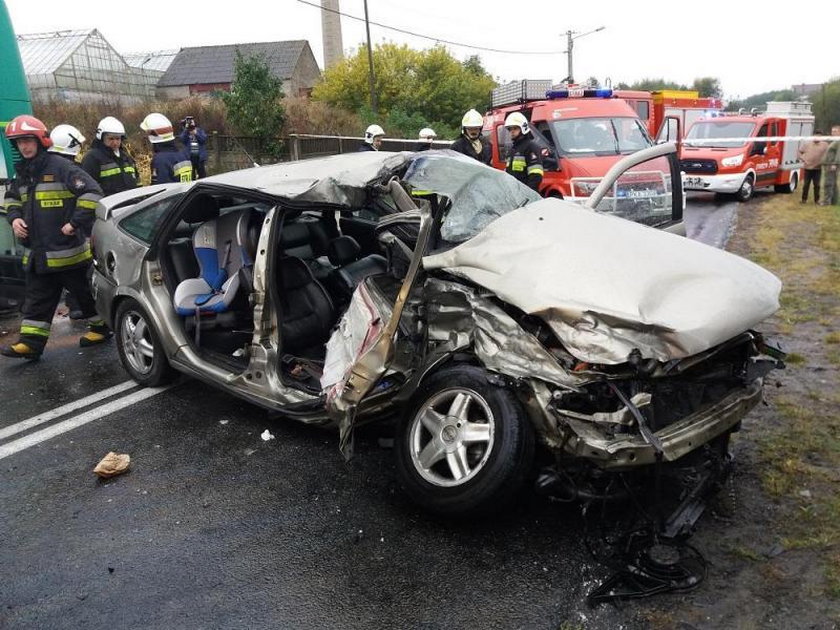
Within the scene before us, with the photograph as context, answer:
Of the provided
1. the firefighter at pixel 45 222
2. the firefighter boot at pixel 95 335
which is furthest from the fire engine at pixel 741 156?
the firefighter at pixel 45 222

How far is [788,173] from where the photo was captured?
1593 centimetres

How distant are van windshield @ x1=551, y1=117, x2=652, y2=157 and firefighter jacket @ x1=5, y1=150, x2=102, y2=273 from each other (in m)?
6.88

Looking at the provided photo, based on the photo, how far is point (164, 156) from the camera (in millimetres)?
8102

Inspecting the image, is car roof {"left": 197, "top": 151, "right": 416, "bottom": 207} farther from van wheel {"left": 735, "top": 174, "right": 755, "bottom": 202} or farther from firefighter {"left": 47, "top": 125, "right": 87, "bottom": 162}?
van wheel {"left": 735, "top": 174, "right": 755, "bottom": 202}

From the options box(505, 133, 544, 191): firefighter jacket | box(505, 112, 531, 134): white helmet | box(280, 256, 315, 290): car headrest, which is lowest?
box(280, 256, 315, 290): car headrest

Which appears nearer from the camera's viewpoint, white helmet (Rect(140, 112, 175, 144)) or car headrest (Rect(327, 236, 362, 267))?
car headrest (Rect(327, 236, 362, 267))

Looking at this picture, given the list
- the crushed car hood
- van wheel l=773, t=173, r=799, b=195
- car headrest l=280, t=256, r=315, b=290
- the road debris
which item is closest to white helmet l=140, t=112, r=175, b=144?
car headrest l=280, t=256, r=315, b=290

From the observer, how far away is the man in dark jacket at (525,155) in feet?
26.6

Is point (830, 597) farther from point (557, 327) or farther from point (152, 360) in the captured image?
point (152, 360)

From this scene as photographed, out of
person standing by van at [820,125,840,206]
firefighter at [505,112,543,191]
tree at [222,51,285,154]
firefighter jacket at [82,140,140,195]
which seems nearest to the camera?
firefighter jacket at [82,140,140,195]

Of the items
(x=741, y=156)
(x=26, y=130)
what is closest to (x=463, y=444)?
(x=26, y=130)

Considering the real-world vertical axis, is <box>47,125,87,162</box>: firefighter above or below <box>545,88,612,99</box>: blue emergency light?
below

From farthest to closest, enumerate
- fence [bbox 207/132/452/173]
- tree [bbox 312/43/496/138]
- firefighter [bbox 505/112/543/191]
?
tree [bbox 312/43/496/138] → fence [bbox 207/132/452/173] → firefighter [bbox 505/112/543/191]

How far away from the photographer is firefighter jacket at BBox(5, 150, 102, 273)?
5.64m
